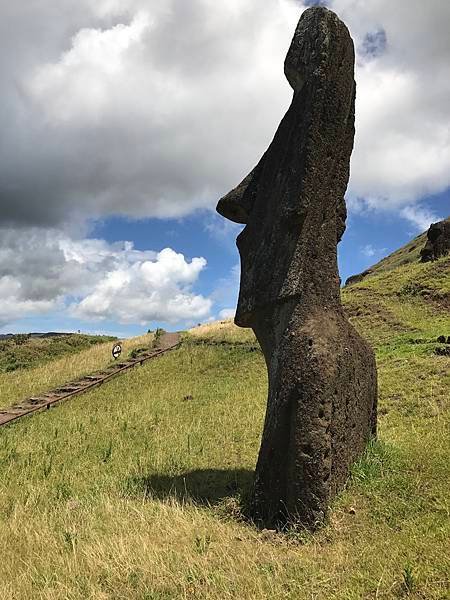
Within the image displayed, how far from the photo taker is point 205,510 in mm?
6504

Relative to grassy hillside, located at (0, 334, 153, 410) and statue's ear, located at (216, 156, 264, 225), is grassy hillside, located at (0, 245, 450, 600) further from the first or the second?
grassy hillside, located at (0, 334, 153, 410)

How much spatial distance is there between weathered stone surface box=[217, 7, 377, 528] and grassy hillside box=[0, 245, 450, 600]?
0.48m

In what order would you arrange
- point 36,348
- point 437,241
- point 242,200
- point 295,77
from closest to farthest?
point 295,77
point 242,200
point 437,241
point 36,348

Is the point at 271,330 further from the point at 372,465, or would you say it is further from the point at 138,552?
the point at 138,552

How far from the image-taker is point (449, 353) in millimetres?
13320

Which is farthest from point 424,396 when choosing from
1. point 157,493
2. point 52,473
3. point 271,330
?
point 52,473

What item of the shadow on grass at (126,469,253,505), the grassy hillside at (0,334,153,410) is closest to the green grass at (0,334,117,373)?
the grassy hillside at (0,334,153,410)

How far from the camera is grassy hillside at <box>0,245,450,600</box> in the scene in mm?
4516

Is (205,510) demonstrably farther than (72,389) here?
No

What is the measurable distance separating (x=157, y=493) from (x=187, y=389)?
1012 cm

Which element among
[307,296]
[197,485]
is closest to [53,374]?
[197,485]

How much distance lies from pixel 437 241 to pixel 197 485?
2830 centimetres

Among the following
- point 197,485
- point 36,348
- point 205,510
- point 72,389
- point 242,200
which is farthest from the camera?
point 36,348

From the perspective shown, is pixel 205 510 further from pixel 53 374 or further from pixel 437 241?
pixel 437 241
